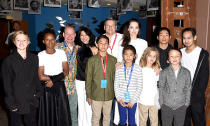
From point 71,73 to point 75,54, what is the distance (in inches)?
12.0

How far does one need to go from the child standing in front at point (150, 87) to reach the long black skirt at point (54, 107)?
3.72ft

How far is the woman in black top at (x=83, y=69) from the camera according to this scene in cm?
288

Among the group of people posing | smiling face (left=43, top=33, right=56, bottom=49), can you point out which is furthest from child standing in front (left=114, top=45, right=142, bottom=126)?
smiling face (left=43, top=33, right=56, bottom=49)

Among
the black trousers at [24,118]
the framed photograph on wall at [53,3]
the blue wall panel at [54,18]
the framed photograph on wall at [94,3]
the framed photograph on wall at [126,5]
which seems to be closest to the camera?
the black trousers at [24,118]

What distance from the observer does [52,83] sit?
2598 mm

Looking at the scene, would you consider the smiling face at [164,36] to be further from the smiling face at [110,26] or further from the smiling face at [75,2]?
the smiling face at [75,2]

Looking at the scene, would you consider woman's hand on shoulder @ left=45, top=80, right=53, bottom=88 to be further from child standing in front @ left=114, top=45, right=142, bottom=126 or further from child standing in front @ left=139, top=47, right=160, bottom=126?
child standing in front @ left=139, top=47, right=160, bottom=126

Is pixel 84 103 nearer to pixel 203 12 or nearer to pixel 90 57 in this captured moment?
pixel 90 57

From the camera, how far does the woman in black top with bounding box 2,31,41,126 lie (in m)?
2.19

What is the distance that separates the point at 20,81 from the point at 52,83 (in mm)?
456

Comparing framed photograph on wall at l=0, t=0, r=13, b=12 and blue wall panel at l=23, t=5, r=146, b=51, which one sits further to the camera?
blue wall panel at l=23, t=5, r=146, b=51

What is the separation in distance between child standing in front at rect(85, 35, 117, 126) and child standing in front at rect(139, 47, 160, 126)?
0.47 metres

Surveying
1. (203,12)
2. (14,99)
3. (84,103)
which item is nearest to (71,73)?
(84,103)

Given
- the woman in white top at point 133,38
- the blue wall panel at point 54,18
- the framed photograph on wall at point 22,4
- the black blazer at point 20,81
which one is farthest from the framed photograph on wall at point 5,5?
the woman in white top at point 133,38
